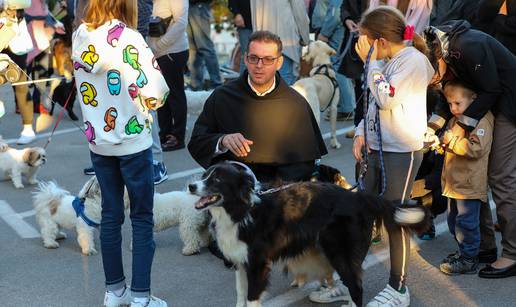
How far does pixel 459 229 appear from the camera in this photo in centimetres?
446

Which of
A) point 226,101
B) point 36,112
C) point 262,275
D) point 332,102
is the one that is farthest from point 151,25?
point 262,275

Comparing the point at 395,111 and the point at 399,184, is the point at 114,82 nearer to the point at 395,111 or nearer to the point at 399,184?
the point at 395,111

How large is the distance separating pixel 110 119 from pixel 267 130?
4.04ft

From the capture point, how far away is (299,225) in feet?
11.9

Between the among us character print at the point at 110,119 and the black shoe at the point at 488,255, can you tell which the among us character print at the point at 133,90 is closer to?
the among us character print at the point at 110,119

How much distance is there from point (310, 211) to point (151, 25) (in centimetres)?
418

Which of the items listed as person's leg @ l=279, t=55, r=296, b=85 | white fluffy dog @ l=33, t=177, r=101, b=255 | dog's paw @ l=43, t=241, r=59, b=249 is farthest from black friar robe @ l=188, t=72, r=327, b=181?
person's leg @ l=279, t=55, r=296, b=85

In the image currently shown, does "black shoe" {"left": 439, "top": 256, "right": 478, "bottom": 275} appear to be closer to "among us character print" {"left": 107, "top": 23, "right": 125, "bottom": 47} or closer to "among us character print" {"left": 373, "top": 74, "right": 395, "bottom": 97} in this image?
"among us character print" {"left": 373, "top": 74, "right": 395, "bottom": 97}

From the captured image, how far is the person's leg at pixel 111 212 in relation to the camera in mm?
3668

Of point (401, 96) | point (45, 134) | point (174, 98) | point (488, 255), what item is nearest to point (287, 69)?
point (174, 98)

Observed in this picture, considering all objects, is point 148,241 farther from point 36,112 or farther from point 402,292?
point 36,112

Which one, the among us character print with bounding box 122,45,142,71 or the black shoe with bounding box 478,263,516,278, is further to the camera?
the black shoe with bounding box 478,263,516,278

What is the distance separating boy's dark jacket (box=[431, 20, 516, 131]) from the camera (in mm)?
4023

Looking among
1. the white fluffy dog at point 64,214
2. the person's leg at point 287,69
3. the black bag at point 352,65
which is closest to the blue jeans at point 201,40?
the person's leg at point 287,69
